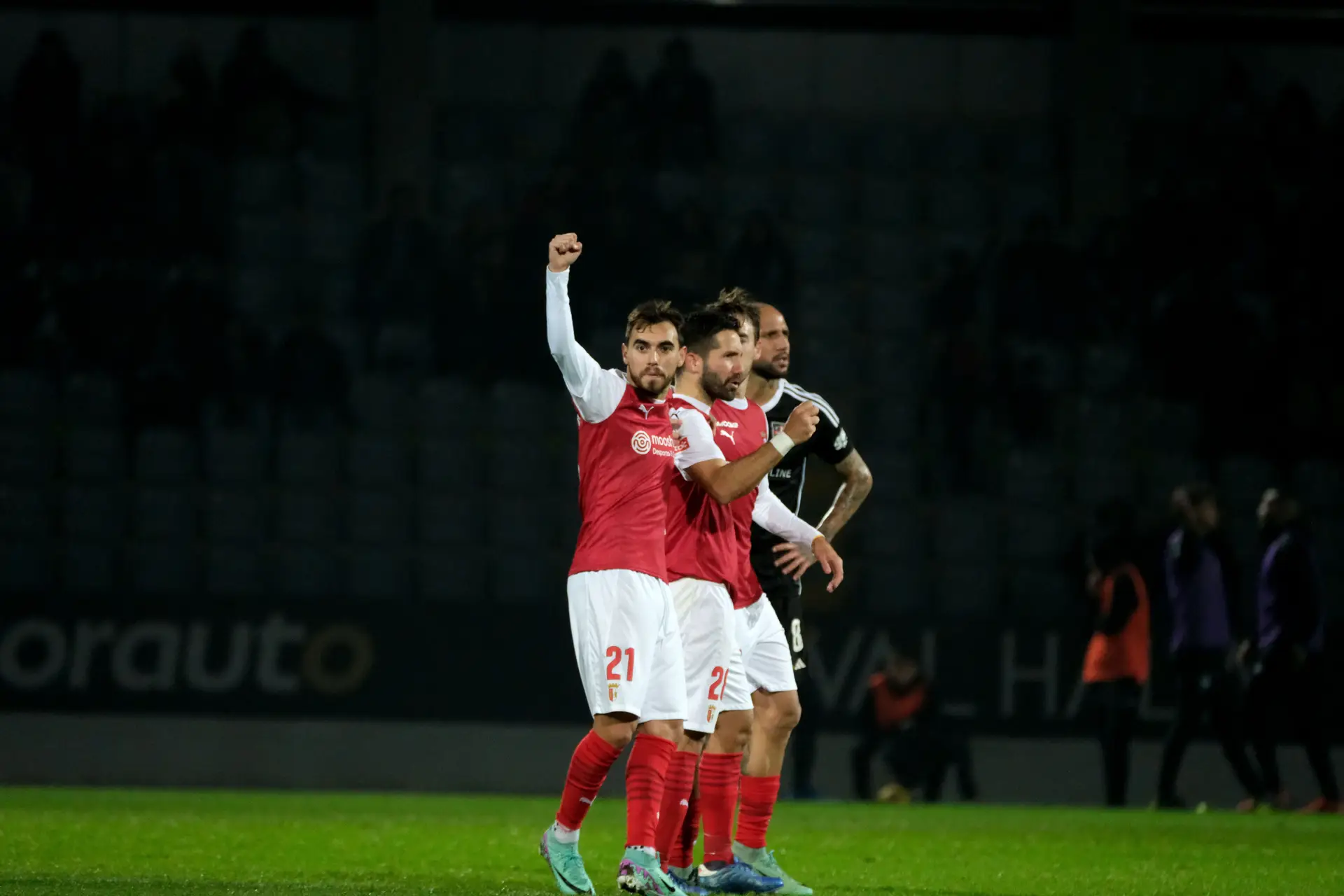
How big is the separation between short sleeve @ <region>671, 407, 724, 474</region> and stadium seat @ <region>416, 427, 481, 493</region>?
949 cm

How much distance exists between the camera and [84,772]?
12.6 metres

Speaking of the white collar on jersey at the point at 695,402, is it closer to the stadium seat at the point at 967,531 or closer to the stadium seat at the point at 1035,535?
the stadium seat at the point at 967,531

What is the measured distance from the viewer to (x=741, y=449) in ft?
20.2

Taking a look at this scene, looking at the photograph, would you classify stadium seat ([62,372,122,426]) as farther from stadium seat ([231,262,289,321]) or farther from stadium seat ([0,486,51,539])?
stadium seat ([231,262,289,321])

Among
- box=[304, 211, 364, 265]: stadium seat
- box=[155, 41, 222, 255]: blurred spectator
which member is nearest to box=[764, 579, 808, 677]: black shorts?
box=[304, 211, 364, 265]: stadium seat

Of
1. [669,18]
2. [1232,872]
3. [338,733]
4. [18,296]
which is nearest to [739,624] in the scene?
[1232,872]

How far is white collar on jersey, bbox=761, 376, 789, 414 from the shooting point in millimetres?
7215

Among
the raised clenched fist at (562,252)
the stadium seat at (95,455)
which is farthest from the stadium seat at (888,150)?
the raised clenched fist at (562,252)

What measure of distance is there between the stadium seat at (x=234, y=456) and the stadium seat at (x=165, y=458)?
144 millimetres

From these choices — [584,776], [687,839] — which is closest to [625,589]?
[584,776]

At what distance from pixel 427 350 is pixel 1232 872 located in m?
9.84

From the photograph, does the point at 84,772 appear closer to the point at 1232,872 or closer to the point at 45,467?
the point at 45,467

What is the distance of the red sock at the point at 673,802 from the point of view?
576 centimetres

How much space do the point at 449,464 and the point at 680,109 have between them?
4059mm
